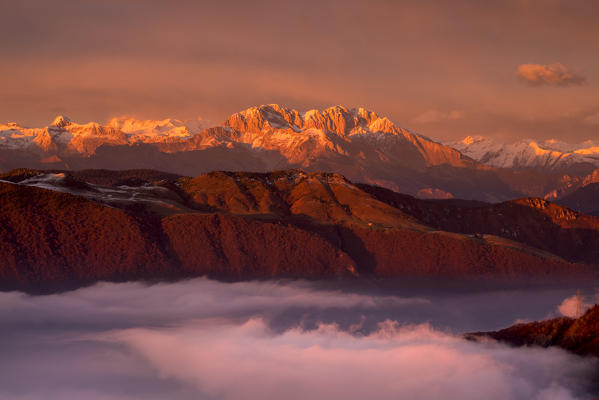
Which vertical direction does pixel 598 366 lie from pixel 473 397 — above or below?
above

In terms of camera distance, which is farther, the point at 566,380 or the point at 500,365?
the point at 500,365

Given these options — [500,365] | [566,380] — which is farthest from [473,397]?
[566,380]

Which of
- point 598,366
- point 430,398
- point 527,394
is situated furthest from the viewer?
point 430,398

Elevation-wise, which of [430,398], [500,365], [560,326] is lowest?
[430,398]

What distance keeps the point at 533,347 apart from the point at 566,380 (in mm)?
19179

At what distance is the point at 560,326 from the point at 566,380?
73.4 ft

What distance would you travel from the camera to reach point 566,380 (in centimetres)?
17150

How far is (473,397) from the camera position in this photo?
193125 millimetres

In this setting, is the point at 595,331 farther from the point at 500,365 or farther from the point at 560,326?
the point at 500,365

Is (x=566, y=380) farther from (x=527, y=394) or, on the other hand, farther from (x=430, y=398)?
(x=430, y=398)

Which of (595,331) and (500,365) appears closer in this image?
(595,331)

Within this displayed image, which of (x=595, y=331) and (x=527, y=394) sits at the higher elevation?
(x=595, y=331)

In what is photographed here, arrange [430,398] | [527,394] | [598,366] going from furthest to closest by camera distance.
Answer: [430,398] < [527,394] < [598,366]

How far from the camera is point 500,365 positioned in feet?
636
